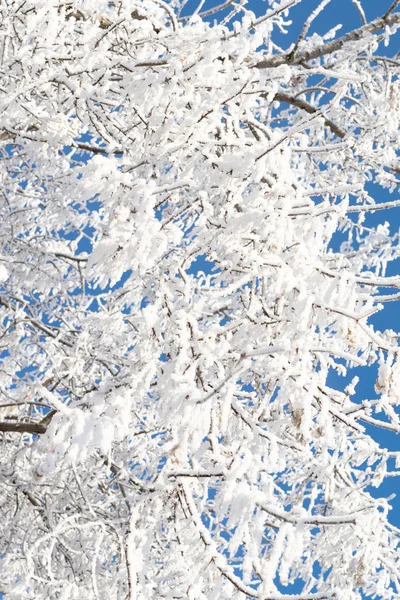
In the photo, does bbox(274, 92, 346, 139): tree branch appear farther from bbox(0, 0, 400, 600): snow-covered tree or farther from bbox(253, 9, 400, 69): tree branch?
bbox(0, 0, 400, 600): snow-covered tree

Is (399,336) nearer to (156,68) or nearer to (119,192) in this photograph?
(119,192)

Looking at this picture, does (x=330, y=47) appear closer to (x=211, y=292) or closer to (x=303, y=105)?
(x=303, y=105)

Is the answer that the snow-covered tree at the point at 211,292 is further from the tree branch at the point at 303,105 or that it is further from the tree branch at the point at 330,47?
the tree branch at the point at 303,105

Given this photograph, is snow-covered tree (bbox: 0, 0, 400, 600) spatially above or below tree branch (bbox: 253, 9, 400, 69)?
below

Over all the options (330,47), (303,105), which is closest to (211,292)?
(330,47)

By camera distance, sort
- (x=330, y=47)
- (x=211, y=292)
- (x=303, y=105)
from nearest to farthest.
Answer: (x=211, y=292)
(x=330, y=47)
(x=303, y=105)

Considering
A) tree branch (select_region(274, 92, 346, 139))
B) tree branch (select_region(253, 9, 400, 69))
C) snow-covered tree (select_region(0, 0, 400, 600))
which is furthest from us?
tree branch (select_region(274, 92, 346, 139))

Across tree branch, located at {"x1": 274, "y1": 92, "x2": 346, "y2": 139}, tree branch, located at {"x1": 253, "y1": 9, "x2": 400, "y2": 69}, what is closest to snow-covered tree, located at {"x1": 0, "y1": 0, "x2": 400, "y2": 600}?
tree branch, located at {"x1": 253, "y1": 9, "x2": 400, "y2": 69}

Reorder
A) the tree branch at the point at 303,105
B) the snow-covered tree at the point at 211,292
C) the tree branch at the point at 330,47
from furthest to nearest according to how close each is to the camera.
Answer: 1. the tree branch at the point at 303,105
2. the tree branch at the point at 330,47
3. the snow-covered tree at the point at 211,292

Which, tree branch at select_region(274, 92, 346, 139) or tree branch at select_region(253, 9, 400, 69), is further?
tree branch at select_region(274, 92, 346, 139)

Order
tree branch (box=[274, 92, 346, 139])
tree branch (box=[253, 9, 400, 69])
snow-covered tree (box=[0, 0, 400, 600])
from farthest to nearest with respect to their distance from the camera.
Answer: tree branch (box=[274, 92, 346, 139]) → tree branch (box=[253, 9, 400, 69]) → snow-covered tree (box=[0, 0, 400, 600])

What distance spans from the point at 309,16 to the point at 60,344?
9.47 feet

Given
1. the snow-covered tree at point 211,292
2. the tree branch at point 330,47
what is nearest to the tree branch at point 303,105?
the tree branch at point 330,47

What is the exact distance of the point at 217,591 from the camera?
7.81ft
